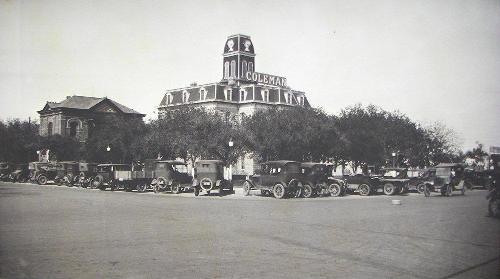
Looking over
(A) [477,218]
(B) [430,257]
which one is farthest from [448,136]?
(B) [430,257]

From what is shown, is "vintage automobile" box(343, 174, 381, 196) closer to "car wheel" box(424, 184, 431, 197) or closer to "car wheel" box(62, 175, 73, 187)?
"car wheel" box(424, 184, 431, 197)

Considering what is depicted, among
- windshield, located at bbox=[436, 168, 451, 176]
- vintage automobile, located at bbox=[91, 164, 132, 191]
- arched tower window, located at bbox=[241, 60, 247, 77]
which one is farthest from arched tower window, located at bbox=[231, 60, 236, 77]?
windshield, located at bbox=[436, 168, 451, 176]

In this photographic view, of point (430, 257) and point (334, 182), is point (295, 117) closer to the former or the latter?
point (334, 182)

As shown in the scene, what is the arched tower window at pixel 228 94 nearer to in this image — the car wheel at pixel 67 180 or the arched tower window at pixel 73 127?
the arched tower window at pixel 73 127

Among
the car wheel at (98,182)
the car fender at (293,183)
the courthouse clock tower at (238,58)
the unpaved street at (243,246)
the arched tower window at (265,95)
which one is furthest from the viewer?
the courthouse clock tower at (238,58)

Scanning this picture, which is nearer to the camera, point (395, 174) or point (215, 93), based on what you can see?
point (395, 174)

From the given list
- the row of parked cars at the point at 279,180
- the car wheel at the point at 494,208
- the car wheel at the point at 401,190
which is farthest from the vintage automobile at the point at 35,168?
the car wheel at the point at 494,208

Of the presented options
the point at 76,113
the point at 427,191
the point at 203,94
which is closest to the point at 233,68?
the point at 203,94
